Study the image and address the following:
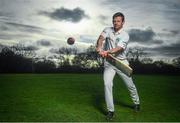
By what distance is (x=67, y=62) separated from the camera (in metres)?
13.1

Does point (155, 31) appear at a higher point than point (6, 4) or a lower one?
lower

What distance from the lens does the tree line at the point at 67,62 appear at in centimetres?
1130

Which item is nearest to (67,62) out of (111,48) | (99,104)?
(99,104)

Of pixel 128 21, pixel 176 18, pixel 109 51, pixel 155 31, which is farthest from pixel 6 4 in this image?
pixel 109 51

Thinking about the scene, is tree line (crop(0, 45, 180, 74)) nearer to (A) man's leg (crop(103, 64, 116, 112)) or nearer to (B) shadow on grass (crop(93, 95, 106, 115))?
(B) shadow on grass (crop(93, 95, 106, 115))

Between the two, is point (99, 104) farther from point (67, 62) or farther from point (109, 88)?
point (67, 62)

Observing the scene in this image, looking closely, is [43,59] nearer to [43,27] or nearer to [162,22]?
[43,27]

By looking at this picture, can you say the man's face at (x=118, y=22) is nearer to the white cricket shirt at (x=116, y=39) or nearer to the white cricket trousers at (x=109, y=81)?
the white cricket shirt at (x=116, y=39)

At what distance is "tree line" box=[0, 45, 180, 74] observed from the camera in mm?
11297

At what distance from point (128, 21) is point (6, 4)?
383 centimetres

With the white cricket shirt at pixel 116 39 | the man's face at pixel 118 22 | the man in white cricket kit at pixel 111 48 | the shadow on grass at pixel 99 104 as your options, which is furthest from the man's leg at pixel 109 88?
the man's face at pixel 118 22

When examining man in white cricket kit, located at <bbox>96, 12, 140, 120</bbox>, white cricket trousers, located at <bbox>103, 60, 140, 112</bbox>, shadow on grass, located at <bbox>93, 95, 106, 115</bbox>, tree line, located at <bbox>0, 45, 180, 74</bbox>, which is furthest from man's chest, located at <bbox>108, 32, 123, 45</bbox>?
tree line, located at <bbox>0, 45, 180, 74</bbox>

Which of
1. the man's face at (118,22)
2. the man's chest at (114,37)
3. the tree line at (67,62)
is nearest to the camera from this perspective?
the man's face at (118,22)

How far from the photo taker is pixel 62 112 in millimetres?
5027
